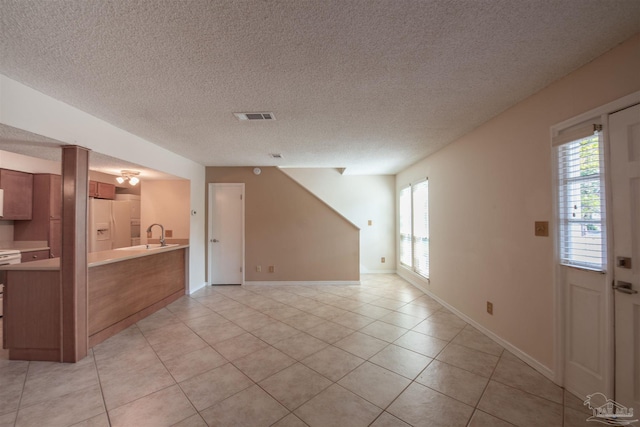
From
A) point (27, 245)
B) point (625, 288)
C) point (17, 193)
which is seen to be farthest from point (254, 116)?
point (27, 245)

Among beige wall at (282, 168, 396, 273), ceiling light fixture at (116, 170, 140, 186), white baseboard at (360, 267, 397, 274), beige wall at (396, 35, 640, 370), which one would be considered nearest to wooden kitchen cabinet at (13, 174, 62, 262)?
ceiling light fixture at (116, 170, 140, 186)

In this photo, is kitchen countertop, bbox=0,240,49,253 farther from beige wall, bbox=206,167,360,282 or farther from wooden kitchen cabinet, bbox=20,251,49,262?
beige wall, bbox=206,167,360,282

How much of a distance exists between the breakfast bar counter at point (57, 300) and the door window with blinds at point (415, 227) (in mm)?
4591

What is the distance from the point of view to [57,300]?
2391 mm

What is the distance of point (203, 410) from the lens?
1.72m

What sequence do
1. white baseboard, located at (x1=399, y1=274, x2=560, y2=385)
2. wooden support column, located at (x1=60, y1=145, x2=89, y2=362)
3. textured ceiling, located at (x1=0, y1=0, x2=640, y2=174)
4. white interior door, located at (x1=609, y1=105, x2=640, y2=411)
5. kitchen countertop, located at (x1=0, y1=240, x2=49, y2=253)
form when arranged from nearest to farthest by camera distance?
textured ceiling, located at (x1=0, y1=0, x2=640, y2=174) < white interior door, located at (x1=609, y1=105, x2=640, y2=411) < white baseboard, located at (x1=399, y1=274, x2=560, y2=385) < wooden support column, located at (x1=60, y1=145, x2=89, y2=362) < kitchen countertop, located at (x1=0, y1=240, x2=49, y2=253)

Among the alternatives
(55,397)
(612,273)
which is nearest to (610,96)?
(612,273)

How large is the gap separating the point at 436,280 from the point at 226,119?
398cm

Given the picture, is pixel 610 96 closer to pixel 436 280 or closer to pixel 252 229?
pixel 436 280

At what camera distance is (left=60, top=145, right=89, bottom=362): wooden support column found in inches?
93.0

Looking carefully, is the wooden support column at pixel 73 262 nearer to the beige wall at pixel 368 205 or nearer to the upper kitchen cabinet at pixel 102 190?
the upper kitchen cabinet at pixel 102 190

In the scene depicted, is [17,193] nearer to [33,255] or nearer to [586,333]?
[33,255]

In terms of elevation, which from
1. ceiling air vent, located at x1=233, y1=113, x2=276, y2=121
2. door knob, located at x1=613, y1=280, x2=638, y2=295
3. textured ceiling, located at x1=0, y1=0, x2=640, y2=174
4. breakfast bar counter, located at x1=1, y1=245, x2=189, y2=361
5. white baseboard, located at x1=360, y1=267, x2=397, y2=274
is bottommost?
white baseboard, located at x1=360, y1=267, x2=397, y2=274

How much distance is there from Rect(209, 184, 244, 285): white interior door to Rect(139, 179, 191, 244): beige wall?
2.09 feet
